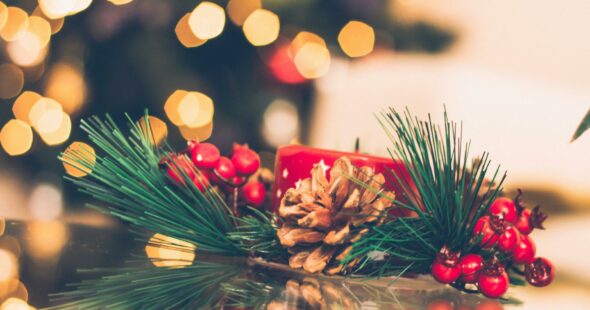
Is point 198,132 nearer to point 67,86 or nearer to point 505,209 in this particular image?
point 67,86

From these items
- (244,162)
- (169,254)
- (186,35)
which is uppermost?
(186,35)

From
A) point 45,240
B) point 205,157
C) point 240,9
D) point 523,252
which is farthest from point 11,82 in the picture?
point 523,252

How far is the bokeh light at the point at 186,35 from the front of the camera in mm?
904

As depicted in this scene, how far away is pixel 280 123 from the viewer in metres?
1.01

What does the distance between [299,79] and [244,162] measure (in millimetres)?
515

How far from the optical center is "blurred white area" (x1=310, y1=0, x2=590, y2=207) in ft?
3.45

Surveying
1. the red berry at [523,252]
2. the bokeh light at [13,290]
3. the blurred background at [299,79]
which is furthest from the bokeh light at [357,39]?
the bokeh light at [13,290]

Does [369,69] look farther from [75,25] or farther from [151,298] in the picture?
[151,298]

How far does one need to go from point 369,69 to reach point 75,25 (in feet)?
1.79

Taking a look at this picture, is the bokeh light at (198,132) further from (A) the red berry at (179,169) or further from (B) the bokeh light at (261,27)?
(A) the red berry at (179,169)

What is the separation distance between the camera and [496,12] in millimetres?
1168

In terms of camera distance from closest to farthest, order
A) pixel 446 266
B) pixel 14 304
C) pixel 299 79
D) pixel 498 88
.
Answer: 1. pixel 14 304
2. pixel 446 266
3. pixel 299 79
4. pixel 498 88

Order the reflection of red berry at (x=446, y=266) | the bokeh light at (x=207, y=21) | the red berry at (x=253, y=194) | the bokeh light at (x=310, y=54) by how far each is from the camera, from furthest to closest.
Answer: the bokeh light at (x=310, y=54)
the bokeh light at (x=207, y=21)
the red berry at (x=253, y=194)
the reflection of red berry at (x=446, y=266)

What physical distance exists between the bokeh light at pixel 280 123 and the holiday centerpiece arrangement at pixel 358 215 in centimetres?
45
